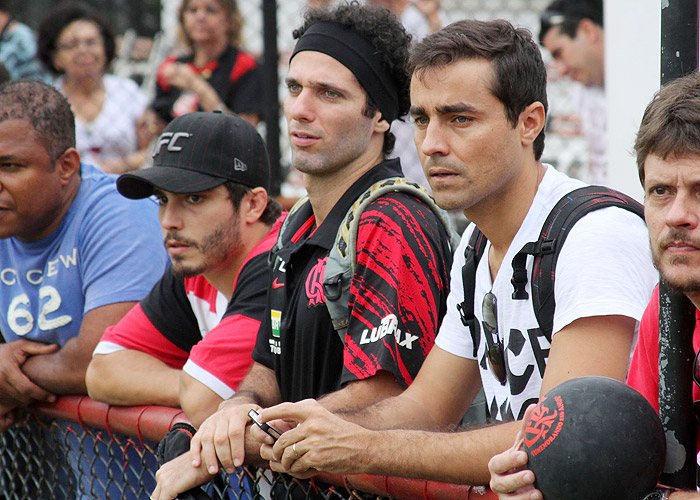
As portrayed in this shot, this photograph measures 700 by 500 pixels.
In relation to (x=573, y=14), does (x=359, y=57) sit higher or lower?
lower

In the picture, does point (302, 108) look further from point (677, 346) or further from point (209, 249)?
point (677, 346)

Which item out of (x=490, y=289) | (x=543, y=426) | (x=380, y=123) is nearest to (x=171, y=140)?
(x=380, y=123)

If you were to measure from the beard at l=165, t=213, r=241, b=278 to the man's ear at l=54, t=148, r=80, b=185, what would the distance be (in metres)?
0.88

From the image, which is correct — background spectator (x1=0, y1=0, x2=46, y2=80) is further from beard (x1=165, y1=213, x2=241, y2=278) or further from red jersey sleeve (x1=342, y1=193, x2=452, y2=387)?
red jersey sleeve (x1=342, y1=193, x2=452, y2=387)

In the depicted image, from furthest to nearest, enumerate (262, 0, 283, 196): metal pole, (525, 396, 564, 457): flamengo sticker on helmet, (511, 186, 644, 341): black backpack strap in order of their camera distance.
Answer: (262, 0, 283, 196): metal pole, (511, 186, 644, 341): black backpack strap, (525, 396, 564, 457): flamengo sticker on helmet

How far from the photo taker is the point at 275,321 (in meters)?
3.28

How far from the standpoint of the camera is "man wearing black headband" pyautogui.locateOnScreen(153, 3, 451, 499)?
9.39ft

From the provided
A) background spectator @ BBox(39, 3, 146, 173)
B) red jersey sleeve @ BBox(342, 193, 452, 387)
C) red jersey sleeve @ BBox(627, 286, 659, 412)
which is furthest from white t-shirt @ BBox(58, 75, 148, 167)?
red jersey sleeve @ BBox(627, 286, 659, 412)

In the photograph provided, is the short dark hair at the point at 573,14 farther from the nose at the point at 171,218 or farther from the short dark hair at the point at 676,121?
the short dark hair at the point at 676,121

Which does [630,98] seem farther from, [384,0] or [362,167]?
[384,0]

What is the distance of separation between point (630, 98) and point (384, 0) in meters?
2.74

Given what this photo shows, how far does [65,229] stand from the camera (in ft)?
14.1

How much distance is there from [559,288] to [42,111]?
8.93ft

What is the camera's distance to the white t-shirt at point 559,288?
92.4 inches
